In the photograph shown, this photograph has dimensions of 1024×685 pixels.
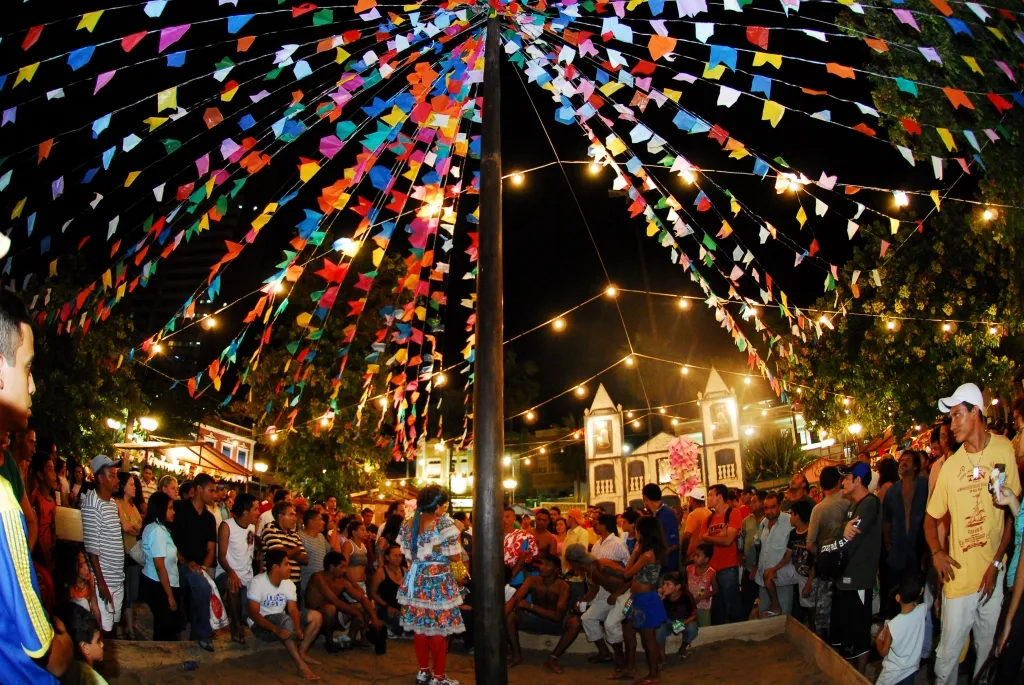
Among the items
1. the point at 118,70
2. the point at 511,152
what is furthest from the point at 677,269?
the point at 118,70

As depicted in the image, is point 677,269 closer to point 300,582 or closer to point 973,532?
point 300,582

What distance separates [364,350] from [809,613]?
17418 millimetres

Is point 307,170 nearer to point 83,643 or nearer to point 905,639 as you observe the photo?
point 83,643

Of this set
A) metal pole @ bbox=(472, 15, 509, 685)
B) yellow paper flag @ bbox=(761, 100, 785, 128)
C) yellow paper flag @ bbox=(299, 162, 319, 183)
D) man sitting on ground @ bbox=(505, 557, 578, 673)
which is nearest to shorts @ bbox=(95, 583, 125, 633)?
metal pole @ bbox=(472, 15, 509, 685)

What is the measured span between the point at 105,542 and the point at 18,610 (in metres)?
6.05

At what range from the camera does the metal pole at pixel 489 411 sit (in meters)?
6.22

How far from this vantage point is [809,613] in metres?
9.42

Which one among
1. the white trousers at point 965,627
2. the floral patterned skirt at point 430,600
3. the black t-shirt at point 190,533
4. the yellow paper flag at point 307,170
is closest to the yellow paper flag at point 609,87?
the yellow paper flag at point 307,170

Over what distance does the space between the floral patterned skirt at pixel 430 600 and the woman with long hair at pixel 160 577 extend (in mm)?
2393

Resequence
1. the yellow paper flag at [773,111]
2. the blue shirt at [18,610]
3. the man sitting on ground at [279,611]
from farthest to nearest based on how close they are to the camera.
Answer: the man sitting on ground at [279,611] → the yellow paper flag at [773,111] → the blue shirt at [18,610]

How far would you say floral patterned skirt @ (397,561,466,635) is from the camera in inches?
318

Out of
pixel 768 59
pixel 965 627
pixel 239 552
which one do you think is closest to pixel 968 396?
pixel 965 627

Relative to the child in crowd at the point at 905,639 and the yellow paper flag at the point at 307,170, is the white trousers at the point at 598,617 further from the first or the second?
the yellow paper flag at the point at 307,170

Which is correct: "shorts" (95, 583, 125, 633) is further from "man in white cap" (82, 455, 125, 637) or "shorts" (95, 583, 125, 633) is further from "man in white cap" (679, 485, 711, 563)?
"man in white cap" (679, 485, 711, 563)
